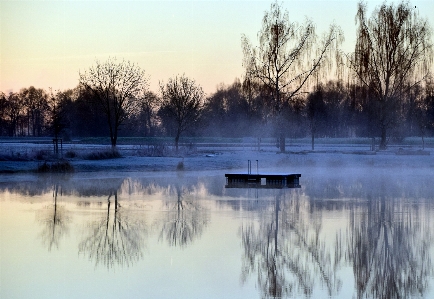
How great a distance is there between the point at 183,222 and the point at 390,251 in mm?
5797

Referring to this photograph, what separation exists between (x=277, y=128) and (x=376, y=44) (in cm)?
916

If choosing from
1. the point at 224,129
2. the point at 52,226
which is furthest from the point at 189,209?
the point at 224,129

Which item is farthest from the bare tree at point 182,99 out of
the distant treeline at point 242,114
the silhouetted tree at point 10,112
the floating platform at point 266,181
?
the silhouetted tree at point 10,112

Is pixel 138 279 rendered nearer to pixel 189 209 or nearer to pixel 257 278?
pixel 257 278

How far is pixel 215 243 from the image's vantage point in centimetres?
1567

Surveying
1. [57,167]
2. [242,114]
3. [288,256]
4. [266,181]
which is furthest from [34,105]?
[288,256]

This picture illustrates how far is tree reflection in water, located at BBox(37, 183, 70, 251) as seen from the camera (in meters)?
16.1

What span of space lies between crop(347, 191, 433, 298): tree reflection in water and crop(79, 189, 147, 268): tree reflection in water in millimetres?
4539

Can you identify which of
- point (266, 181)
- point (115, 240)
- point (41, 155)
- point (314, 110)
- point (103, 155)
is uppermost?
point (314, 110)

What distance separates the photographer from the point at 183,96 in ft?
185

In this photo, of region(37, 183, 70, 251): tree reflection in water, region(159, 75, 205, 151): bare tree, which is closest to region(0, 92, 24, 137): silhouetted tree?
region(159, 75, 205, 151): bare tree

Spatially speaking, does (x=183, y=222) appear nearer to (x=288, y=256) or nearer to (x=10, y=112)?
(x=288, y=256)

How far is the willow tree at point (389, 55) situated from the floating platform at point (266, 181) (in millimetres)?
20885

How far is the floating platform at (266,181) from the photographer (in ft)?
96.2
